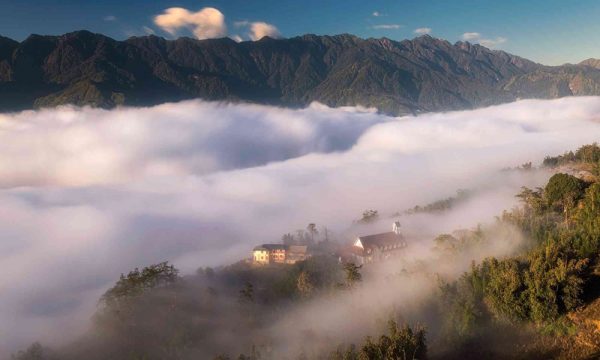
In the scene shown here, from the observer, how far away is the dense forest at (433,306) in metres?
46.3

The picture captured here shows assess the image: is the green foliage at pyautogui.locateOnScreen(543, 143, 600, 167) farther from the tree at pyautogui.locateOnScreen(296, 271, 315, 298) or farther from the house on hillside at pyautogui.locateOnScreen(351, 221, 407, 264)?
the tree at pyautogui.locateOnScreen(296, 271, 315, 298)

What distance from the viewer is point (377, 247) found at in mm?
104312

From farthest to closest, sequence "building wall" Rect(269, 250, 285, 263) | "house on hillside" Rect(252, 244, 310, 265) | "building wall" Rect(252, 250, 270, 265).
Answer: "building wall" Rect(252, 250, 270, 265)
"building wall" Rect(269, 250, 285, 263)
"house on hillside" Rect(252, 244, 310, 265)

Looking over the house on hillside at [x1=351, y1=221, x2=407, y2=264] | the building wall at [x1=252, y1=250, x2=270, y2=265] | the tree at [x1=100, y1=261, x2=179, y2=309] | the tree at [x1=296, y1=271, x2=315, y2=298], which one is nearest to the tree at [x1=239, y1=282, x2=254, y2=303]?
the tree at [x1=296, y1=271, x2=315, y2=298]

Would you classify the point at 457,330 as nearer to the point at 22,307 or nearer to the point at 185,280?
the point at 185,280

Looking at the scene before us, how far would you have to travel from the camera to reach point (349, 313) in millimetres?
65375

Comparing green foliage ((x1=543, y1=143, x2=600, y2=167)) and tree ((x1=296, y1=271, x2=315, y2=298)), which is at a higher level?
green foliage ((x1=543, y1=143, x2=600, y2=167))

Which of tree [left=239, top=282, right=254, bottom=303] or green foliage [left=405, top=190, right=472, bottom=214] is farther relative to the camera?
green foliage [left=405, top=190, right=472, bottom=214]

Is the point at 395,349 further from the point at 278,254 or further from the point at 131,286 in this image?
the point at 278,254

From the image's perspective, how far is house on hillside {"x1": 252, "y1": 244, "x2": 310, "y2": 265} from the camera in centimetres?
11750

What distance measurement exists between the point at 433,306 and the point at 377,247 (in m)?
44.4

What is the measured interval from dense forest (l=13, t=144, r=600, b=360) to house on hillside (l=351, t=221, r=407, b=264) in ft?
31.2

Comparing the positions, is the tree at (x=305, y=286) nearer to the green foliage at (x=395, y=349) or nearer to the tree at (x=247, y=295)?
the tree at (x=247, y=295)

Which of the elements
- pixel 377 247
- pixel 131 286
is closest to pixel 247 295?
pixel 131 286
